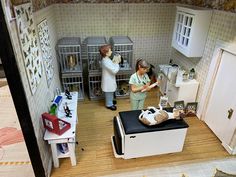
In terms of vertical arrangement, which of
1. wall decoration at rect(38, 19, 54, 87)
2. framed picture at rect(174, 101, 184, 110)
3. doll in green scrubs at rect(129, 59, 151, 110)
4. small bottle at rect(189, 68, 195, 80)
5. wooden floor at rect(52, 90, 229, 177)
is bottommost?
wooden floor at rect(52, 90, 229, 177)

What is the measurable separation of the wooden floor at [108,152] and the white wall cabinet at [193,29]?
1.25 m

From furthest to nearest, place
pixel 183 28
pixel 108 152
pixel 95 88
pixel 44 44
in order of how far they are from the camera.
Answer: pixel 95 88 < pixel 183 28 < pixel 108 152 < pixel 44 44

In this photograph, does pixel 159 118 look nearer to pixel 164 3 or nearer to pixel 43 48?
pixel 43 48

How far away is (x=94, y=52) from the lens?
3557 mm

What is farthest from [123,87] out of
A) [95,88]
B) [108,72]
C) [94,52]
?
[94,52]

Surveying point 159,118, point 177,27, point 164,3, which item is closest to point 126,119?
point 159,118

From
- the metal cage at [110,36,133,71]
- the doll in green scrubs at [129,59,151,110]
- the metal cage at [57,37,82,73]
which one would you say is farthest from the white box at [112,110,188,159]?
the metal cage at [57,37,82,73]

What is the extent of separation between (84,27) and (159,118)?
2.42 m

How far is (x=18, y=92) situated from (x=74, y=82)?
6.91ft

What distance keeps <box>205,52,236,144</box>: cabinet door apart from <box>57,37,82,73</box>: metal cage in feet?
7.81

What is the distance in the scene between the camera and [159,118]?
232 cm

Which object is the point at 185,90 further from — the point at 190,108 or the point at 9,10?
the point at 9,10

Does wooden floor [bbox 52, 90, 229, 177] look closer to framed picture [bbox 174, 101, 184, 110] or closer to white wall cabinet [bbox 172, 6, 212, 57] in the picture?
framed picture [bbox 174, 101, 184, 110]

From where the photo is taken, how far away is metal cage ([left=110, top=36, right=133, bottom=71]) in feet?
11.7
